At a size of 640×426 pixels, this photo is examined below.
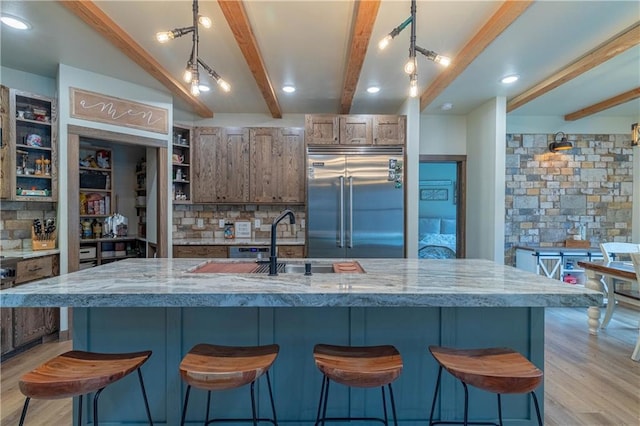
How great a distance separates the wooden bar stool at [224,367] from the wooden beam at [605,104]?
15.6 feet

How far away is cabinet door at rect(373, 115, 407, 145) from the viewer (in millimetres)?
3850

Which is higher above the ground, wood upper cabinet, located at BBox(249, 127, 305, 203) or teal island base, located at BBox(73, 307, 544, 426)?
wood upper cabinet, located at BBox(249, 127, 305, 203)

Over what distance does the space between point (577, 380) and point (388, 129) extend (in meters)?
Result: 2.95

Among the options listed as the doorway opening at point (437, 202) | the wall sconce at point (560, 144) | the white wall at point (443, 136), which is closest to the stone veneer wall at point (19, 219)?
the white wall at point (443, 136)

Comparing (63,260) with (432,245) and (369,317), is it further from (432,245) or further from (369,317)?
(432,245)

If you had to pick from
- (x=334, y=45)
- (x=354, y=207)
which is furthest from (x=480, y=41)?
(x=354, y=207)

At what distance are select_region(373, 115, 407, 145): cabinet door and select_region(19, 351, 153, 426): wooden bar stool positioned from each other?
326 cm

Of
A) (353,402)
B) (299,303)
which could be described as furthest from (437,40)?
(353,402)

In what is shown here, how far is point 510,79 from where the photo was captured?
3223 millimetres

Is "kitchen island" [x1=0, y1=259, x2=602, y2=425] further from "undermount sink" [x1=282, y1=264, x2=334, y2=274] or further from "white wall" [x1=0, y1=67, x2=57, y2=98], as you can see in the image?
"white wall" [x1=0, y1=67, x2=57, y2=98]

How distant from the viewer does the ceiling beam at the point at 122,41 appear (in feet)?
6.89

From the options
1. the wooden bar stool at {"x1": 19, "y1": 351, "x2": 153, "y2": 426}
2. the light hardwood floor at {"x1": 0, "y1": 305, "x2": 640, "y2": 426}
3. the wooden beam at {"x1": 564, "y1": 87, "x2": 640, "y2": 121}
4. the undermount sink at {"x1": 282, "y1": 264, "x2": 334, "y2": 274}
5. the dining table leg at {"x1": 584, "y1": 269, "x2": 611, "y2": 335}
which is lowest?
the light hardwood floor at {"x1": 0, "y1": 305, "x2": 640, "y2": 426}

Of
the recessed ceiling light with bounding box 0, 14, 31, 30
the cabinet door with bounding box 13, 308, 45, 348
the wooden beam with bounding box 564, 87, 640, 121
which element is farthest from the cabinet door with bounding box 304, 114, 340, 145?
the wooden beam with bounding box 564, 87, 640, 121

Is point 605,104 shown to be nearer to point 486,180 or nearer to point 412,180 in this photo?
point 486,180
